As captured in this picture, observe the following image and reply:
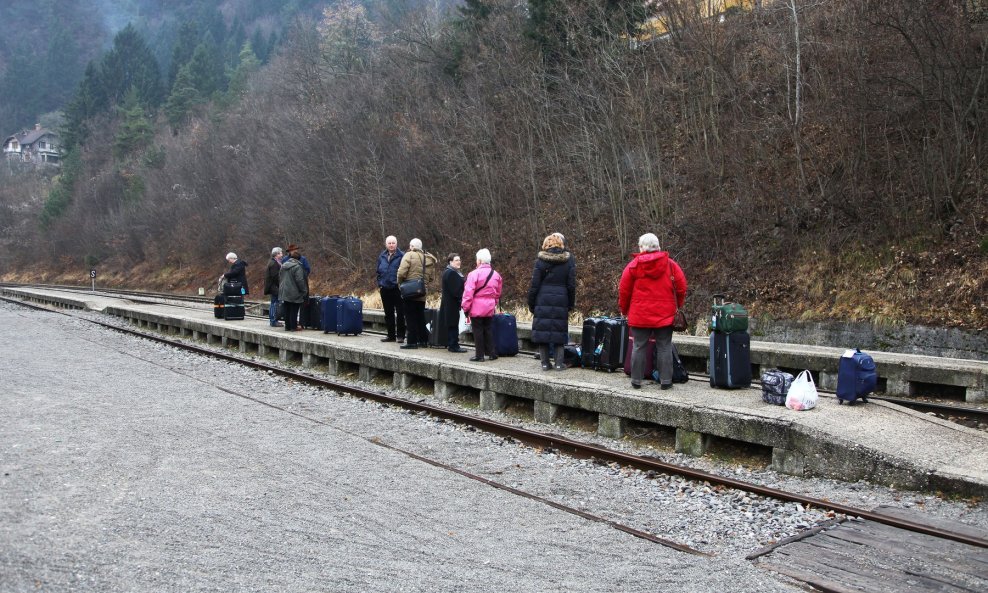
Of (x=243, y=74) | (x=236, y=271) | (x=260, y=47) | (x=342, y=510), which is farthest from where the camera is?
(x=260, y=47)

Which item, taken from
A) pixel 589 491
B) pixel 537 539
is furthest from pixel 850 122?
pixel 537 539

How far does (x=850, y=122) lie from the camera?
19688 mm

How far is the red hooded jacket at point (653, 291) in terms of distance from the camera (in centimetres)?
956

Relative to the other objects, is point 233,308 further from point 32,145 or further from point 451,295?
point 32,145

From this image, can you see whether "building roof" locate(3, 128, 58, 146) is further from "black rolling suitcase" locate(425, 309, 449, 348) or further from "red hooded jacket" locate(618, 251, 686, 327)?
"red hooded jacket" locate(618, 251, 686, 327)

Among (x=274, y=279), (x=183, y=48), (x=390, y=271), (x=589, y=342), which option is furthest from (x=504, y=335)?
(x=183, y=48)

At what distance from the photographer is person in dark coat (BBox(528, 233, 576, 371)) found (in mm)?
10797

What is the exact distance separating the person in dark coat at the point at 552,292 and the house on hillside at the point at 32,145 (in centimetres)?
14263

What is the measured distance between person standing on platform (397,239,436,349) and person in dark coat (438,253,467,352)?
0.34 metres

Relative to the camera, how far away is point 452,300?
13414 millimetres

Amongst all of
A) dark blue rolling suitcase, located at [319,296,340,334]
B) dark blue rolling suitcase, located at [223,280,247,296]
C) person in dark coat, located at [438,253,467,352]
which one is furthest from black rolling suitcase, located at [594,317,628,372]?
dark blue rolling suitcase, located at [223,280,247,296]

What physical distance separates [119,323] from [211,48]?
8413 centimetres

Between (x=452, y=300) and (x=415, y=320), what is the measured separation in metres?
1.22

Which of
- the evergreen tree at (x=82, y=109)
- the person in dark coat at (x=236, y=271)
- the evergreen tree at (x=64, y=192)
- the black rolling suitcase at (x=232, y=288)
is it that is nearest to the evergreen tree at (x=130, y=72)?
the evergreen tree at (x=82, y=109)
